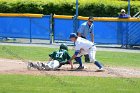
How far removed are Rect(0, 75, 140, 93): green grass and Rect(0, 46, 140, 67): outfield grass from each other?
429 cm

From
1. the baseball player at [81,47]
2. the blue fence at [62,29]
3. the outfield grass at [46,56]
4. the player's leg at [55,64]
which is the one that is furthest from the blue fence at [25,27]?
the baseball player at [81,47]

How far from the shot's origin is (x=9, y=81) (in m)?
14.3

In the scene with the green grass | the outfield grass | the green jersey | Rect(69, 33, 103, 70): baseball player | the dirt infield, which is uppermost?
Rect(69, 33, 103, 70): baseball player

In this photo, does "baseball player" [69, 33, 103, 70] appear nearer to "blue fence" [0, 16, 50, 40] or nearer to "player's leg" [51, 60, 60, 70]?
"player's leg" [51, 60, 60, 70]

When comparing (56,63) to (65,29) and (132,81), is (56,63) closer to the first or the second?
(132,81)

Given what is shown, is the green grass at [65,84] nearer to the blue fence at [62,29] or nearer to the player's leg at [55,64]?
the player's leg at [55,64]

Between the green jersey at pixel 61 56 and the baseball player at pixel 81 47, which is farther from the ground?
the baseball player at pixel 81 47

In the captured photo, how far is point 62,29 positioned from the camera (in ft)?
95.1

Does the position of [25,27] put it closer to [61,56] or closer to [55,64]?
[61,56]

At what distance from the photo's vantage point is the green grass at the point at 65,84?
13.0m

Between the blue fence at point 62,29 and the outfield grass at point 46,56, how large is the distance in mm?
3456

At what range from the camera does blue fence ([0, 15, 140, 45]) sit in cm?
2697

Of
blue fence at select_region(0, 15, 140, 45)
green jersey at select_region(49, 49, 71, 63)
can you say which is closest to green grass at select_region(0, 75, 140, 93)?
green jersey at select_region(49, 49, 71, 63)

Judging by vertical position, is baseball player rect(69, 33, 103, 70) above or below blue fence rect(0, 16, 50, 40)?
above
